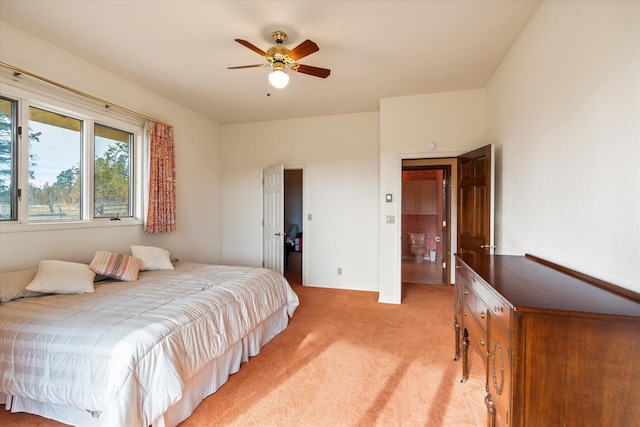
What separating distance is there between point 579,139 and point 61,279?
12.3ft

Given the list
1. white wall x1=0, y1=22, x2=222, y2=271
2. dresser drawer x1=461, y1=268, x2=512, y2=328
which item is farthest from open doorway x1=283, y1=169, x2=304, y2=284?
dresser drawer x1=461, y1=268, x2=512, y2=328

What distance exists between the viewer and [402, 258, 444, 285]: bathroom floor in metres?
5.23

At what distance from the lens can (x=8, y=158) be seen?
244 cm

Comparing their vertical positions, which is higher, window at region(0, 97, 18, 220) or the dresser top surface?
window at region(0, 97, 18, 220)

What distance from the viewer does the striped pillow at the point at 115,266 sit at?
267 centimetres

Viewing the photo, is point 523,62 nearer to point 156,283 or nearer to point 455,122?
point 455,122

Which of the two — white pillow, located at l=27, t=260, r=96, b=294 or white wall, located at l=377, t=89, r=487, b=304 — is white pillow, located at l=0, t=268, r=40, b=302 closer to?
white pillow, located at l=27, t=260, r=96, b=294

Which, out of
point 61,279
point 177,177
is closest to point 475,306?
point 61,279

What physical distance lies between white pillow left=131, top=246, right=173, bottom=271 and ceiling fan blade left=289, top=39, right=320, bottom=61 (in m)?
2.56

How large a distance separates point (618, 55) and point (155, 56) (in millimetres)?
3529

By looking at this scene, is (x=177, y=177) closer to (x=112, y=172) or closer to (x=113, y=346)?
(x=112, y=172)

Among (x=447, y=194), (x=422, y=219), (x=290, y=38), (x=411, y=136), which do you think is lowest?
(x=422, y=219)

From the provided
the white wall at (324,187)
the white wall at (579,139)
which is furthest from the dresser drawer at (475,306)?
the white wall at (324,187)

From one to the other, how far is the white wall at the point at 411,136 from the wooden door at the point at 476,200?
0.37 m
